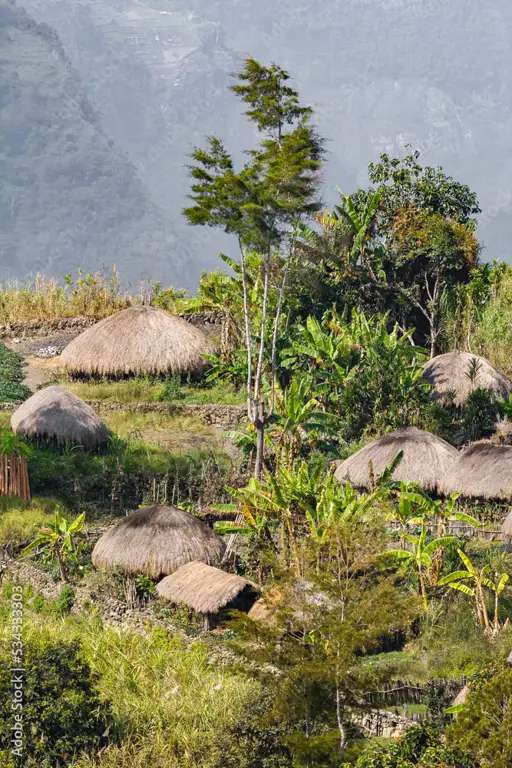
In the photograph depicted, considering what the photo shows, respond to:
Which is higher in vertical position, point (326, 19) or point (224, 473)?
point (326, 19)

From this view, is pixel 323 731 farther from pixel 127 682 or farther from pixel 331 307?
pixel 331 307

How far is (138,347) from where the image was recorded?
2797 cm

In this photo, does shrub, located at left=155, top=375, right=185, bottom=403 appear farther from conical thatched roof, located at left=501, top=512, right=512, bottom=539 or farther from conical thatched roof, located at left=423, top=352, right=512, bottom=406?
conical thatched roof, located at left=501, top=512, right=512, bottom=539

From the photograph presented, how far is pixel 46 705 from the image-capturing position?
10.6 metres

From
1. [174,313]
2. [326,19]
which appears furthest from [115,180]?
[174,313]

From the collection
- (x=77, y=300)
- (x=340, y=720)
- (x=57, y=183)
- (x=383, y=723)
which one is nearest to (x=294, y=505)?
(x=383, y=723)

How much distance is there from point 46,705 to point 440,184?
22.8 m

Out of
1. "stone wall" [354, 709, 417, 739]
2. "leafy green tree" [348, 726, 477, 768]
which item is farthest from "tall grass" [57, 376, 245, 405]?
"leafy green tree" [348, 726, 477, 768]

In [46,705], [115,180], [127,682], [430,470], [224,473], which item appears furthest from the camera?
[115,180]

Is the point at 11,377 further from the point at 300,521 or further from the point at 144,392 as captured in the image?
the point at 300,521

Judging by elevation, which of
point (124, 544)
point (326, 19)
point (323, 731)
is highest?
point (326, 19)

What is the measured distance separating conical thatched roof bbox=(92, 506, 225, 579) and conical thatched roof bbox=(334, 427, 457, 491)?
3824 mm

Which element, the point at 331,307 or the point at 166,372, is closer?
the point at 166,372

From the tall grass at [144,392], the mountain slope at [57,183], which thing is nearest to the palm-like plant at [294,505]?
the tall grass at [144,392]
